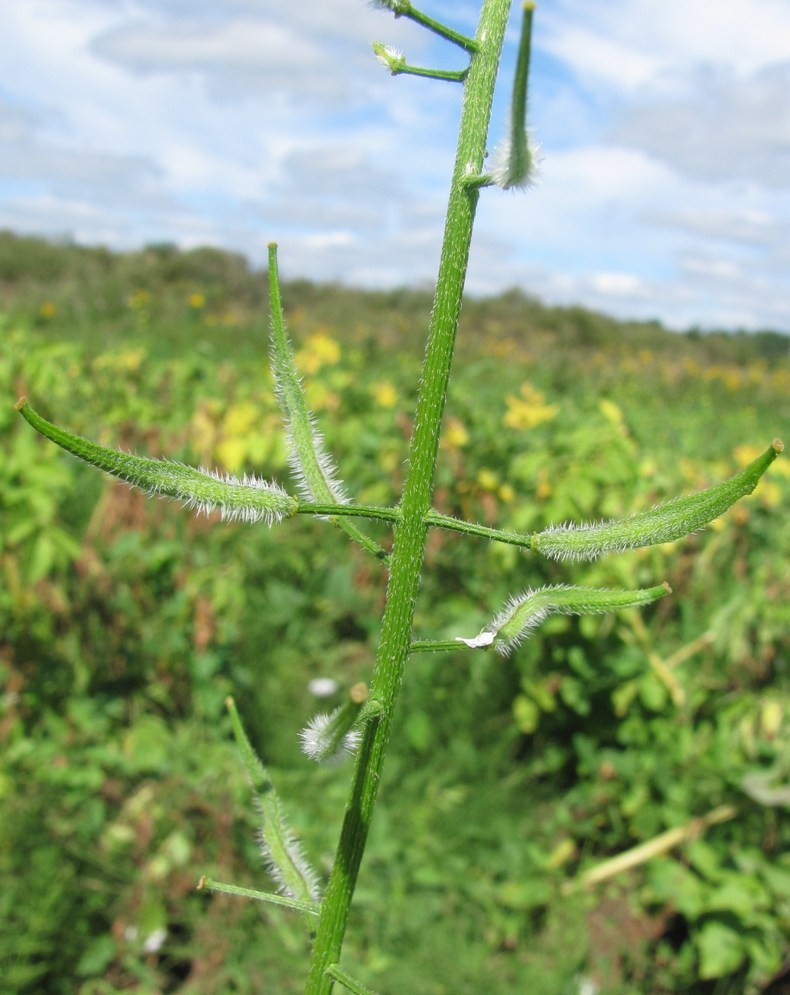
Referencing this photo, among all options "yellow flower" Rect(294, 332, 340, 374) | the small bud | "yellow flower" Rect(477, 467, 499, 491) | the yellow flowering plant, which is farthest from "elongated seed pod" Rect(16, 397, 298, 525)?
"yellow flower" Rect(294, 332, 340, 374)

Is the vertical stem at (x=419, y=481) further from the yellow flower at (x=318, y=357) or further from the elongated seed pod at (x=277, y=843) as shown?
the yellow flower at (x=318, y=357)

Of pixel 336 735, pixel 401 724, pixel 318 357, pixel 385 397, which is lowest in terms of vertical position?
pixel 401 724

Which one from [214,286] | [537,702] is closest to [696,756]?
[537,702]

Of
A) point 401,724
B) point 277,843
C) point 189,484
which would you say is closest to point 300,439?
point 189,484

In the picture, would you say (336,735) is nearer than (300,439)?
Yes

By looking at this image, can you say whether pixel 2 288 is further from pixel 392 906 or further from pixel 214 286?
pixel 392 906

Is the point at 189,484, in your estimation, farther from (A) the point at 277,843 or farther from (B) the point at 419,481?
(A) the point at 277,843

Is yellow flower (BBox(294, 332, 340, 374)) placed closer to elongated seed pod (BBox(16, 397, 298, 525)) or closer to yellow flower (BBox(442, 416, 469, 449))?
yellow flower (BBox(442, 416, 469, 449))
